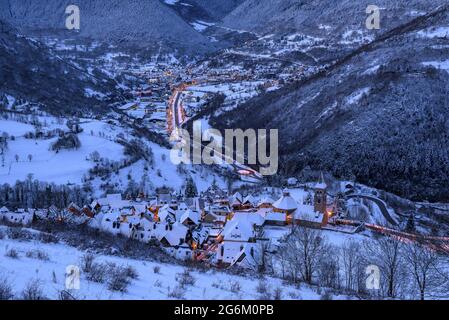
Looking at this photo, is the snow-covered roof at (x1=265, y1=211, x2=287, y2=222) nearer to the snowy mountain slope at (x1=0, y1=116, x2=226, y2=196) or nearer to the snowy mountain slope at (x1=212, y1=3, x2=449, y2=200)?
the snowy mountain slope at (x1=0, y1=116, x2=226, y2=196)

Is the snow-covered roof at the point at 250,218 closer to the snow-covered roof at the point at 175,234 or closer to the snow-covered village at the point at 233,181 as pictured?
the snow-covered village at the point at 233,181

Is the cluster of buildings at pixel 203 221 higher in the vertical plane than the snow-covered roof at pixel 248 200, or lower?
lower

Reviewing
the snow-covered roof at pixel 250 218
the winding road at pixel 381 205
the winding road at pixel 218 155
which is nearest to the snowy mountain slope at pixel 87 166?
the winding road at pixel 218 155

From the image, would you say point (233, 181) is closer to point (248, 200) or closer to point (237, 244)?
point (248, 200)

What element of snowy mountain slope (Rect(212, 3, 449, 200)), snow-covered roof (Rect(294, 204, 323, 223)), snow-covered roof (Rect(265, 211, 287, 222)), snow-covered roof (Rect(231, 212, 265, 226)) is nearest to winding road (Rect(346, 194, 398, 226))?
snowy mountain slope (Rect(212, 3, 449, 200))

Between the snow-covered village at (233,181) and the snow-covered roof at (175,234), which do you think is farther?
the snow-covered roof at (175,234)

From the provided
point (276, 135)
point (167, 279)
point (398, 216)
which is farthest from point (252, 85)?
point (167, 279)
